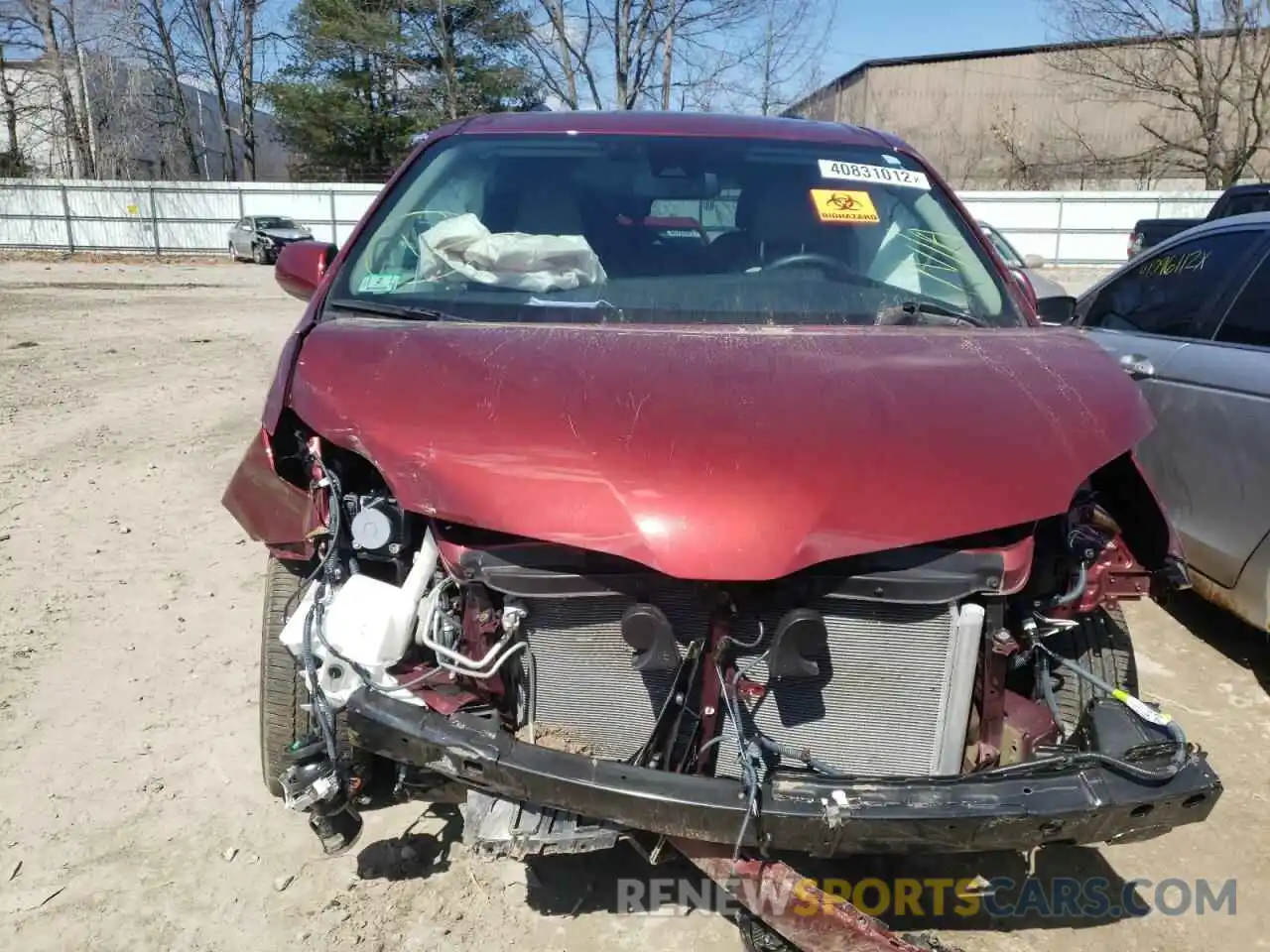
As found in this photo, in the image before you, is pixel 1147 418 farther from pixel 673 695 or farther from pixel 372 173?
pixel 372 173

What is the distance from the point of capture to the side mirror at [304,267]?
3299mm

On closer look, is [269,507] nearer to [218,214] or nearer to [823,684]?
[823,684]

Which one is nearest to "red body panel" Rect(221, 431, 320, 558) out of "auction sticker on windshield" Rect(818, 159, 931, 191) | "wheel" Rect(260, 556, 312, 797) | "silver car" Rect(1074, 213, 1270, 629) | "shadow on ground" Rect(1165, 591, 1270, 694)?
"wheel" Rect(260, 556, 312, 797)

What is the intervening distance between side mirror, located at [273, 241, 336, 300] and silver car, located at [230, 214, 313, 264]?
23.4m

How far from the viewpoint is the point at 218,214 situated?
90.7 feet

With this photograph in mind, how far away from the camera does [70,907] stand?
248 centimetres

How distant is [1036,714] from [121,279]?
71.8ft

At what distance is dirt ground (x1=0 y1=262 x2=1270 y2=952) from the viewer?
2.47 metres

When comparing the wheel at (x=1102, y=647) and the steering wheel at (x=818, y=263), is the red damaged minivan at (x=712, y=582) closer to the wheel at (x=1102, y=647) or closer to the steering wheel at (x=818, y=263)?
the wheel at (x=1102, y=647)

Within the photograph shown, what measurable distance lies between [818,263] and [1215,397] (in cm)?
174

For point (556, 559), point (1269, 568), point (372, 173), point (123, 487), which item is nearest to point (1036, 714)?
point (556, 559)

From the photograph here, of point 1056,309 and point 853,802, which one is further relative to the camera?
point 1056,309

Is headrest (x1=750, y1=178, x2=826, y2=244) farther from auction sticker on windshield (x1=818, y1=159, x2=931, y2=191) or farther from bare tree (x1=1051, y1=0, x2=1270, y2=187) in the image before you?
bare tree (x1=1051, y1=0, x2=1270, y2=187)

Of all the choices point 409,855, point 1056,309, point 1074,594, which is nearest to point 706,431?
point 1074,594
